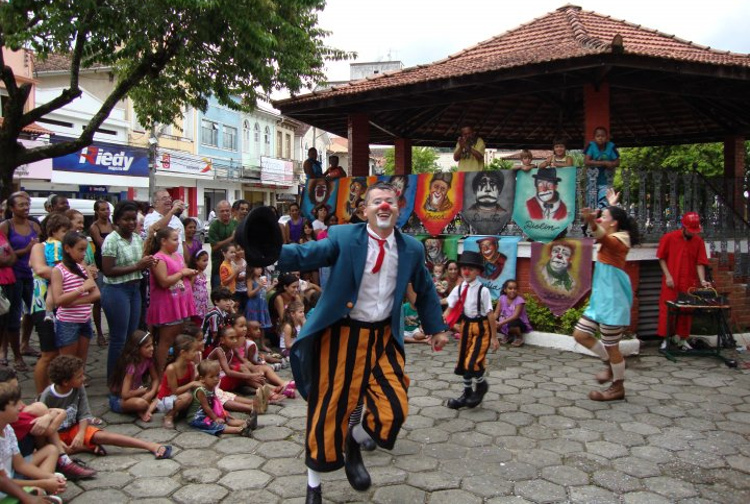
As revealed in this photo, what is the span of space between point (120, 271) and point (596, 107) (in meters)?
6.63

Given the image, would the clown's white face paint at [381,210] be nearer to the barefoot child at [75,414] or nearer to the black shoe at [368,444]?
→ the black shoe at [368,444]

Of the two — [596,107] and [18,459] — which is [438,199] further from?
[18,459]

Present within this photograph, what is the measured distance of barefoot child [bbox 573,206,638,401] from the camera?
5633 mm

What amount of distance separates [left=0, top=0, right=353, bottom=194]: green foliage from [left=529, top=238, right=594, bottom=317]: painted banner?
497 centimetres

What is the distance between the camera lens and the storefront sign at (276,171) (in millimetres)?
40812

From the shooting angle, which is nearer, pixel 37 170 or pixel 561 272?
pixel 561 272

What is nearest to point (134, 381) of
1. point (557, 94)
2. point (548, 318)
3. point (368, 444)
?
point (368, 444)

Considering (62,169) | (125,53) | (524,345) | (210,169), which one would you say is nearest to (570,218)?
(524,345)

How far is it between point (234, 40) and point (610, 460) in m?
7.36

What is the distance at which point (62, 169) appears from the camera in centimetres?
2297

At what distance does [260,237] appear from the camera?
10.0 ft

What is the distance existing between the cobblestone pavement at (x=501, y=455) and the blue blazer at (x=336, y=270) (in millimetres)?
897

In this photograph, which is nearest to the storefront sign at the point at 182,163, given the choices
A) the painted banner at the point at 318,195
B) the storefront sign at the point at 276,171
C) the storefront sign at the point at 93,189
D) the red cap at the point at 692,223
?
the storefront sign at the point at 93,189

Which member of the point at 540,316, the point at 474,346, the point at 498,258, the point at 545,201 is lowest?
the point at 540,316
